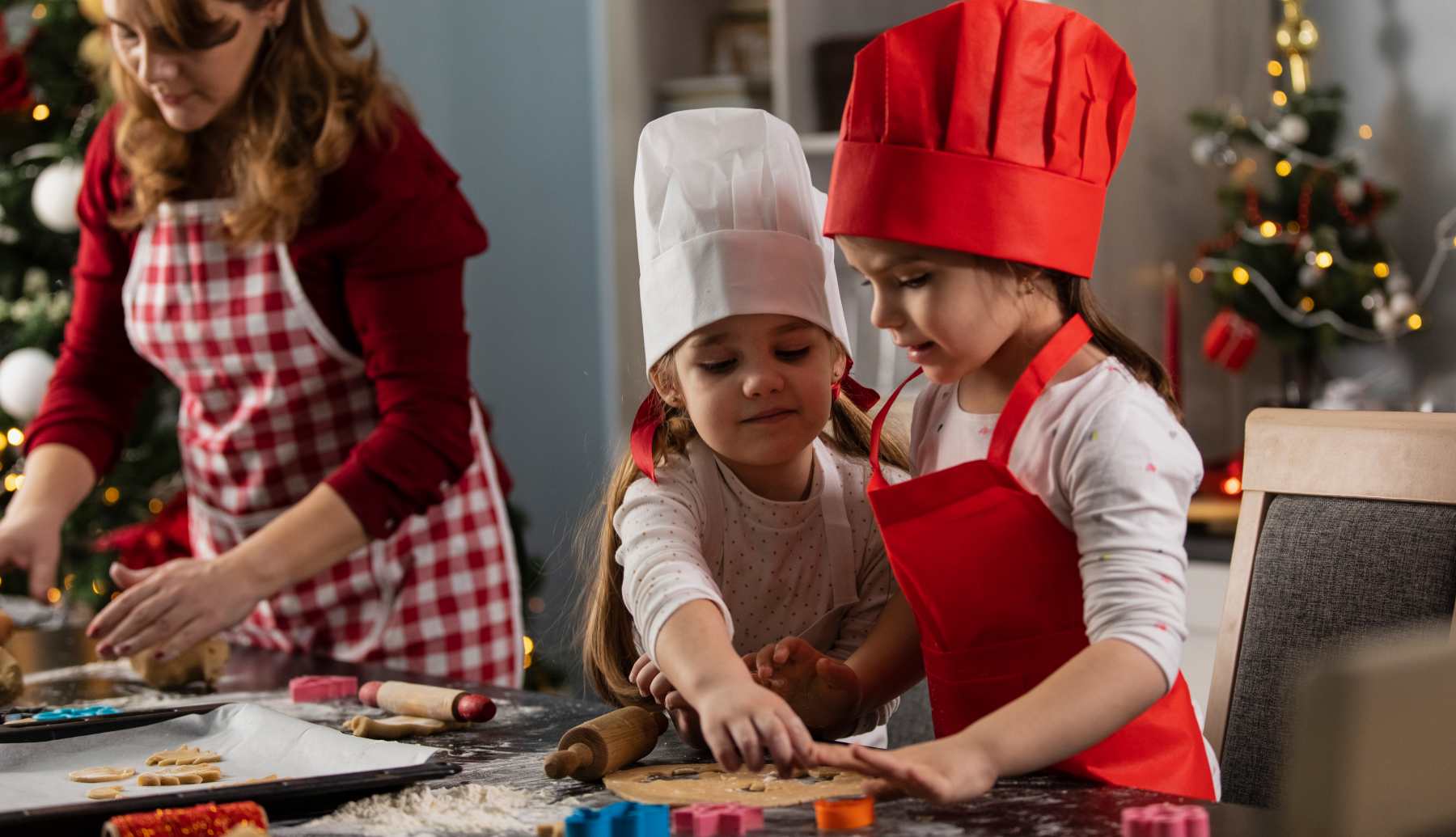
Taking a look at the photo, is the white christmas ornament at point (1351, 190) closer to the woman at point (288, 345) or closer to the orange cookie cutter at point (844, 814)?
the woman at point (288, 345)

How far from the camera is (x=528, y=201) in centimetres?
348

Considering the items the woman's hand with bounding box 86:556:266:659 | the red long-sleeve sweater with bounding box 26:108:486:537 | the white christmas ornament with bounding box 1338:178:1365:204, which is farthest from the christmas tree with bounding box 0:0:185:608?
the white christmas ornament with bounding box 1338:178:1365:204

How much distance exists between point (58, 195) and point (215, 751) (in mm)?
1582

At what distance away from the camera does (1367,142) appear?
2.46 meters

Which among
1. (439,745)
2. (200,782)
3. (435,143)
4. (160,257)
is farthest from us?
(435,143)

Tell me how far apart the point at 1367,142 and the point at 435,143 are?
2026 mm

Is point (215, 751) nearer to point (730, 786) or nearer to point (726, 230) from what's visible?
point (730, 786)

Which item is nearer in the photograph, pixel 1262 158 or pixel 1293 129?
pixel 1293 129

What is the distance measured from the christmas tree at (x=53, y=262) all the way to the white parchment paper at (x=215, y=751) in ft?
5.11

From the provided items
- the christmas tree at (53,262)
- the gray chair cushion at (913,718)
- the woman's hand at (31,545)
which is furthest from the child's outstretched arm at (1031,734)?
the christmas tree at (53,262)

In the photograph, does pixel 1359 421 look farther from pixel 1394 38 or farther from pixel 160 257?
pixel 1394 38

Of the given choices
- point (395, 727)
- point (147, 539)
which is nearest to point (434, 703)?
point (395, 727)

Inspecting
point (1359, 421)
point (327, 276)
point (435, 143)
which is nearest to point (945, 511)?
point (1359, 421)

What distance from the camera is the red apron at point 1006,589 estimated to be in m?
0.93
